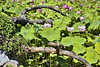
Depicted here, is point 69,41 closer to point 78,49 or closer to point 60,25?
point 78,49

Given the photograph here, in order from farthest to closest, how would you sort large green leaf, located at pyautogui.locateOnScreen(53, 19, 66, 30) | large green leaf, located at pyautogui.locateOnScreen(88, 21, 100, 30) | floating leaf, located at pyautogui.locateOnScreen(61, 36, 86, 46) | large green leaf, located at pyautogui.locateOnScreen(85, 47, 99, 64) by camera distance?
large green leaf, located at pyautogui.locateOnScreen(88, 21, 100, 30), large green leaf, located at pyautogui.locateOnScreen(53, 19, 66, 30), floating leaf, located at pyautogui.locateOnScreen(61, 36, 86, 46), large green leaf, located at pyautogui.locateOnScreen(85, 47, 99, 64)

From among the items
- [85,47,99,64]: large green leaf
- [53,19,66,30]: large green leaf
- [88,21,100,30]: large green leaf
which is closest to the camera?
[85,47,99,64]: large green leaf

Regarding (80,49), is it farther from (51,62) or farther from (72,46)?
(51,62)

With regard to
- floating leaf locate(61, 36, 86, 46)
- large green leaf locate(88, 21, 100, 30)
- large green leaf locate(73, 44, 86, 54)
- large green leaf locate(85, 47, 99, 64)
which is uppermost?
large green leaf locate(88, 21, 100, 30)

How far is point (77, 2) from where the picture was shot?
3.98m

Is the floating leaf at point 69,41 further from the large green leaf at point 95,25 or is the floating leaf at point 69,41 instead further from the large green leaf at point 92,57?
the large green leaf at point 95,25

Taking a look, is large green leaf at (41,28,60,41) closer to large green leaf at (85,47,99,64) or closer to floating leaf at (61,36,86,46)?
floating leaf at (61,36,86,46)

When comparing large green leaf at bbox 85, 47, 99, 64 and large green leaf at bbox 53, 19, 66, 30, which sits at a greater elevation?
large green leaf at bbox 53, 19, 66, 30

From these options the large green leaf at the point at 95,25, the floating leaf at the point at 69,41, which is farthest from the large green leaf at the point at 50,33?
the large green leaf at the point at 95,25

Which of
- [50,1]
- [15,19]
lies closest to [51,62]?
[15,19]

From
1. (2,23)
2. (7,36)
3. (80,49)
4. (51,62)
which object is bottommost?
(51,62)

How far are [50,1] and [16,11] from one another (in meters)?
1.71

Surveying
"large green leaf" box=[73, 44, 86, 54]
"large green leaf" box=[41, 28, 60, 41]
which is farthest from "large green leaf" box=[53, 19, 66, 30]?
"large green leaf" box=[73, 44, 86, 54]

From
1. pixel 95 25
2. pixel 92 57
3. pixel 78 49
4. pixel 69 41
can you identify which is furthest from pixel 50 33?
pixel 95 25
